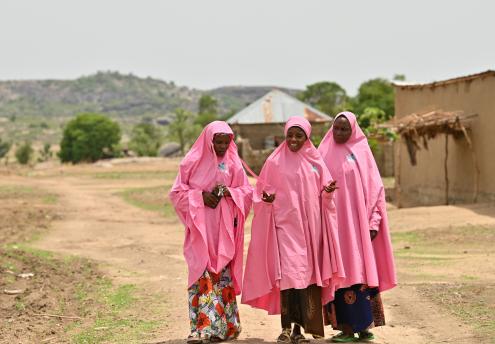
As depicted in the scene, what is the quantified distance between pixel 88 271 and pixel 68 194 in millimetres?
15255

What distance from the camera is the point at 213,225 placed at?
6.98m

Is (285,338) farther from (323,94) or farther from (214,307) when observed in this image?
(323,94)

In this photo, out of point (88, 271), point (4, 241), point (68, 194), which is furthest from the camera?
point (68, 194)

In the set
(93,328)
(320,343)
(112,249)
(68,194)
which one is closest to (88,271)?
(112,249)

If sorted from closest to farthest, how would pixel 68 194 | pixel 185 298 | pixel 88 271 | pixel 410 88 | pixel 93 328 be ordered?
pixel 93 328
pixel 185 298
pixel 88 271
pixel 410 88
pixel 68 194

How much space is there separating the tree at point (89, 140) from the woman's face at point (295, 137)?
157ft

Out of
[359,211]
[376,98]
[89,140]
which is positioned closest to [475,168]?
[359,211]

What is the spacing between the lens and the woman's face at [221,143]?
22.6ft

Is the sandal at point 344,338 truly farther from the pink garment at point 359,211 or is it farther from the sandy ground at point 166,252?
the pink garment at point 359,211

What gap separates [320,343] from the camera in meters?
6.81

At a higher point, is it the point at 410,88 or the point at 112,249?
the point at 410,88

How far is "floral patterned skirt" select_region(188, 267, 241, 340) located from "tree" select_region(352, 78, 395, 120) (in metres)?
38.9

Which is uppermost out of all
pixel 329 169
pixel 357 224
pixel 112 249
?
pixel 329 169

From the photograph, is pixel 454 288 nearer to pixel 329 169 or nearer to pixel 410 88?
pixel 329 169
